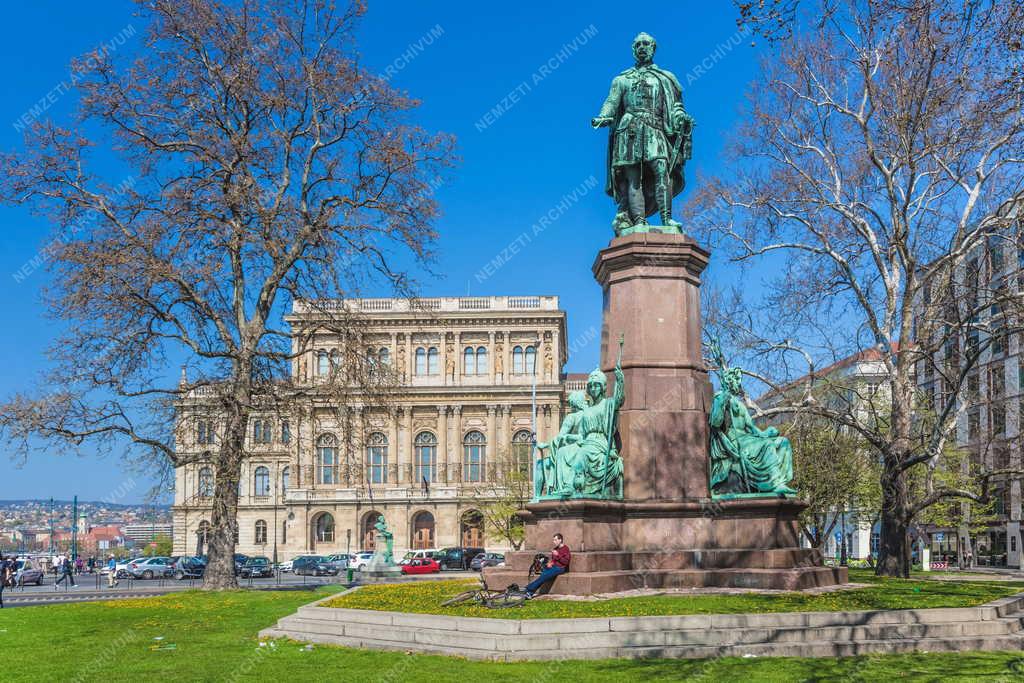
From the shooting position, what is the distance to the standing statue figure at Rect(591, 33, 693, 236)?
648 inches

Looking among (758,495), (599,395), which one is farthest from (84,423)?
(758,495)

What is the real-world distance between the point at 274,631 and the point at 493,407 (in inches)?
2694

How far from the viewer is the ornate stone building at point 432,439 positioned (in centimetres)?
8044

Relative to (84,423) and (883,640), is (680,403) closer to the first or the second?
(883,640)

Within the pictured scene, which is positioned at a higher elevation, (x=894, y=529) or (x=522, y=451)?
(x=522, y=451)

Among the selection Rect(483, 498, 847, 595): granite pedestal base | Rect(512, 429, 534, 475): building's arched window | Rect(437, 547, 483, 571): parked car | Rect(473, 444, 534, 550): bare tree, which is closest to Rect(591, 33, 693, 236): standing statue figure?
Rect(483, 498, 847, 595): granite pedestal base

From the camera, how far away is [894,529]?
24547mm

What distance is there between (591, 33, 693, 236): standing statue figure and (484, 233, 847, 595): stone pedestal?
110 centimetres

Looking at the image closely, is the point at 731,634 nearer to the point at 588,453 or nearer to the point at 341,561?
the point at 588,453

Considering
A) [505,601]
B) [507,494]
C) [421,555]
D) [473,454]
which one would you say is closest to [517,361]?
[473,454]

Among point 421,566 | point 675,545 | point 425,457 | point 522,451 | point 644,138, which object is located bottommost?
point 421,566

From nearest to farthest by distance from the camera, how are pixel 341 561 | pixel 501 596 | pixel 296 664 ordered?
pixel 296 664, pixel 501 596, pixel 341 561

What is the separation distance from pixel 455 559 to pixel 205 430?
28.2m

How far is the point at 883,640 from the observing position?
1067 centimetres
